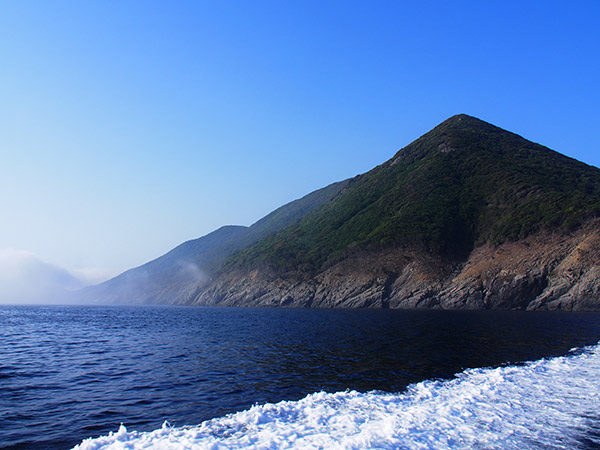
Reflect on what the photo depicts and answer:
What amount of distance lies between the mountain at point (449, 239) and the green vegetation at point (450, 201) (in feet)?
1.52

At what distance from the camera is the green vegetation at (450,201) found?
113 metres

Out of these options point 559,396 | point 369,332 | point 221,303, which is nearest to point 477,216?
point 369,332

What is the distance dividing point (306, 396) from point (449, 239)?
109458mm

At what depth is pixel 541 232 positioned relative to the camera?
101m

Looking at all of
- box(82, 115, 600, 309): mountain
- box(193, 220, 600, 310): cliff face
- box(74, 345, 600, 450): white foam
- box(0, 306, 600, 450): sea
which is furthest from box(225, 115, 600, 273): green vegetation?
box(74, 345, 600, 450): white foam

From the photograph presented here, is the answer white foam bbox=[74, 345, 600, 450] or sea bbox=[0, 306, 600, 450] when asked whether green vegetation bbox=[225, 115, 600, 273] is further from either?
white foam bbox=[74, 345, 600, 450]

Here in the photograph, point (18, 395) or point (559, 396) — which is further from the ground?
point (18, 395)

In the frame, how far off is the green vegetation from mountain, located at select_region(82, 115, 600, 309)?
462 millimetres

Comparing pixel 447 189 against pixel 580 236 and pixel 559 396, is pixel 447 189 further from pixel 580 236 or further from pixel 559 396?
pixel 559 396

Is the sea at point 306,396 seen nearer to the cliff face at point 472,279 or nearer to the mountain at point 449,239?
the cliff face at point 472,279

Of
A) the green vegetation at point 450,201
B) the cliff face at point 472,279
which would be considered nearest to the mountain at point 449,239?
the cliff face at point 472,279

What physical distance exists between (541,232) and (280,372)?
329 feet

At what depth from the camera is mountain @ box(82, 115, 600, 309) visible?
9225 cm

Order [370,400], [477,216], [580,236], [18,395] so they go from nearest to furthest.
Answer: [370,400]
[18,395]
[580,236]
[477,216]
